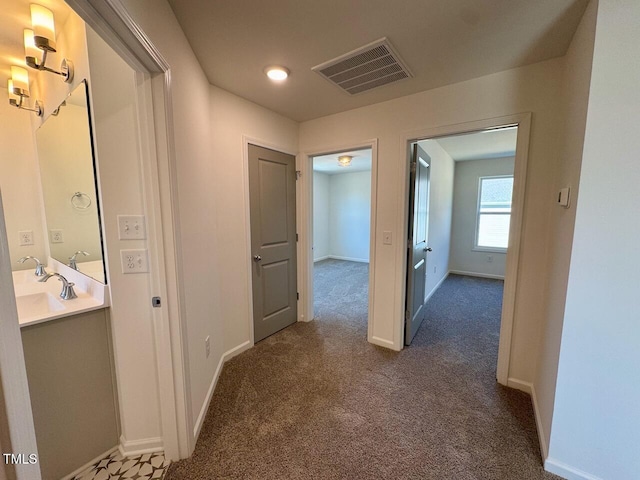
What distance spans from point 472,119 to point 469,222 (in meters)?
4.02

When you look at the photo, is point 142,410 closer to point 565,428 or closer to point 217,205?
point 217,205

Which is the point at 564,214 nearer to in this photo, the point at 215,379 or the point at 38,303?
the point at 215,379

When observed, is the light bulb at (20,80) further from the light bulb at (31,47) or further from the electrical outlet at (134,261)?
the electrical outlet at (134,261)

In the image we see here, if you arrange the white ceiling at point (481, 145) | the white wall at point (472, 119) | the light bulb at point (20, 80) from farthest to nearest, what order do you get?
the white ceiling at point (481, 145) → the light bulb at point (20, 80) → the white wall at point (472, 119)

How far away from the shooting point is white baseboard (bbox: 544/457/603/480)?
1266 mm

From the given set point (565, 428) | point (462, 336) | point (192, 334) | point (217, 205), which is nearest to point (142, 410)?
point (192, 334)

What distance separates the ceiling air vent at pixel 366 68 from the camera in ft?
5.35

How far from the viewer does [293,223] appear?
9.78 ft

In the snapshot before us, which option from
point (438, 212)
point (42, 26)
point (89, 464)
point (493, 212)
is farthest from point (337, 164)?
point (89, 464)

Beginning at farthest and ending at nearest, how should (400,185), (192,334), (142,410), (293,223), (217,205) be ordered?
(293,223) → (400,185) → (217,205) → (192,334) → (142,410)

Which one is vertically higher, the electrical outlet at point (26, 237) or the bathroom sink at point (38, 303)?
the electrical outlet at point (26, 237)

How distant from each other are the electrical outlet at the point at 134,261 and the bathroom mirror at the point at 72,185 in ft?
0.60

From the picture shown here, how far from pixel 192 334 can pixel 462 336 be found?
269cm

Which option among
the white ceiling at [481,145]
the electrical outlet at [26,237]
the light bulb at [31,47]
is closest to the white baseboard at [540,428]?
the white ceiling at [481,145]
